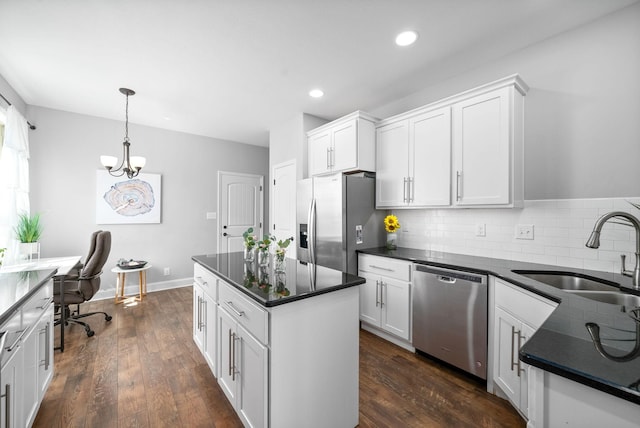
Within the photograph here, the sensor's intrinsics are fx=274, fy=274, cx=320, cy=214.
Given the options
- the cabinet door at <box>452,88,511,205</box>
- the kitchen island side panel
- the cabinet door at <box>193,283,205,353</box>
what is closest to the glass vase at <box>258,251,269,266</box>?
the cabinet door at <box>193,283,205,353</box>

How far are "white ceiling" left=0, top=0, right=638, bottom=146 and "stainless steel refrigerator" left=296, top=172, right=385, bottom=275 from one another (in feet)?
3.63

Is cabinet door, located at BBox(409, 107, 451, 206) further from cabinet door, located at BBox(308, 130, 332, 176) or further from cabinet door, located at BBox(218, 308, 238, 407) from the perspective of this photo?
cabinet door, located at BBox(218, 308, 238, 407)

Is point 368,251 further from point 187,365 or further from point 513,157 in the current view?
point 187,365

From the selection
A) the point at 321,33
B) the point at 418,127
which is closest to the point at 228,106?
the point at 321,33

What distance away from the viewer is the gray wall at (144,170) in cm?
377

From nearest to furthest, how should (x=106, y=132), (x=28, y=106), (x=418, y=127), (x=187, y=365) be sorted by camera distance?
(x=187, y=365)
(x=418, y=127)
(x=28, y=106)
(x=106, y=132)

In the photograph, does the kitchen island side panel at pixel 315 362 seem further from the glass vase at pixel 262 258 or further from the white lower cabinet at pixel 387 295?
the white lower cabinet at pixel 387 295

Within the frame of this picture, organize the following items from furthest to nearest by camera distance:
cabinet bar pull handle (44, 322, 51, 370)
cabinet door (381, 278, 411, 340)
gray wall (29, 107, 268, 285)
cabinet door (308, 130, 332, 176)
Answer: gray wall (29, 107, 268, 285)
cabinet door (308, 130, 332, 176)
cabinet door (381, 278, 411, 340)
cabinet bar pull handle (44, 322, 51, 370)

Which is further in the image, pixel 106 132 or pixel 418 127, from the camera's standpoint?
pixel 106 132

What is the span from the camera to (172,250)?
4.74 meters

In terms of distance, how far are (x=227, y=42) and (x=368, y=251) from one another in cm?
235

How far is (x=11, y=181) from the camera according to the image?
2998 mm

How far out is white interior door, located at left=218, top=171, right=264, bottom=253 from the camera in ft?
17.3

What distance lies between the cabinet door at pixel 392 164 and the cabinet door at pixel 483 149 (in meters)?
0.54
